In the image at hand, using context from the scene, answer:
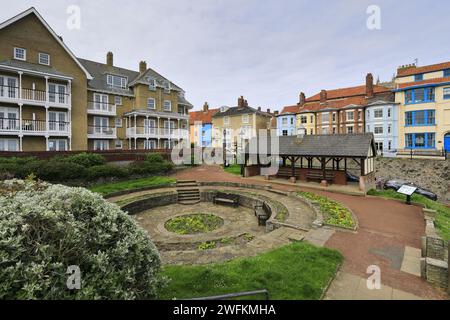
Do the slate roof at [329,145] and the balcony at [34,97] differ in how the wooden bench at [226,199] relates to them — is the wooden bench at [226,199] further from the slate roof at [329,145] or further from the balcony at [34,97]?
the balcony at [34,97]

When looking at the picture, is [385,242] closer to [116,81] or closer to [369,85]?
[116,81]

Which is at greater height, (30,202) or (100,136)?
(100,136)

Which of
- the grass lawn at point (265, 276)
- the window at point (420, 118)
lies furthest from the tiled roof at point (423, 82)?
the grass lawn at point (265, 276)

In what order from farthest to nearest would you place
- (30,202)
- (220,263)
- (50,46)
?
(50,46) → (220,263) → (30,202)

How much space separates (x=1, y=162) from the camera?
15.7m

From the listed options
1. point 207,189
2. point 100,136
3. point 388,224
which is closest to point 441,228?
point 388,224

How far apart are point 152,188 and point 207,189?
4.63 meters

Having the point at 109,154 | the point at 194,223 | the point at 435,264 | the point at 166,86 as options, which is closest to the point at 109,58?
the point at 166,86

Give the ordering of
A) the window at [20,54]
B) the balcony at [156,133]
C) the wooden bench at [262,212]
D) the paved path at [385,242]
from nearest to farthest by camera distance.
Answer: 1. the paved path at [385,242]
2. the wooden bench at [262,212]
3. the window at [20,54]
4. the balcony at [156,133]

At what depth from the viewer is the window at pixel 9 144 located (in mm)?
21406

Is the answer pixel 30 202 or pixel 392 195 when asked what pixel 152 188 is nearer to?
pixel 30 202

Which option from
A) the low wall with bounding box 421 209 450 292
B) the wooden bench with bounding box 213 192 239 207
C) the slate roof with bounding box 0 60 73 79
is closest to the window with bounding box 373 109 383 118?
the wooden bench with bounding box 213 192 239 207

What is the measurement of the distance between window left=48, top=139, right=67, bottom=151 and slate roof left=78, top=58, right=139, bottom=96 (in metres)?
7.82

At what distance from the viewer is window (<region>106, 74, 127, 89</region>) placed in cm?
3088
